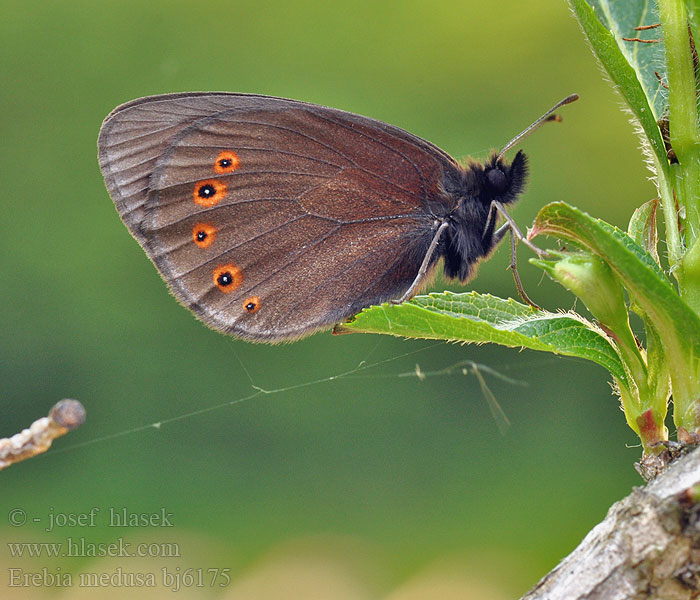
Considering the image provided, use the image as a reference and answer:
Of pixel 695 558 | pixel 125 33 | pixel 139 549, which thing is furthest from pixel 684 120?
pixel 125 33

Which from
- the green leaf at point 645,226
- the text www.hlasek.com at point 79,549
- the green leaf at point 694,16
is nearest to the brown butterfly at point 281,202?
the green leaf at point 645,226

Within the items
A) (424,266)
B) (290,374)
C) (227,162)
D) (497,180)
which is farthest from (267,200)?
(290,374)

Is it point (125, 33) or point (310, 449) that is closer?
point (310, 449)

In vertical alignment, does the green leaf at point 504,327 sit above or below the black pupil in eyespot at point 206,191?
below

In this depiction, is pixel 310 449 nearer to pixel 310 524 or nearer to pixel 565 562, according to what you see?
pixel 310 524

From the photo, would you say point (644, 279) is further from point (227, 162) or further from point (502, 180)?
point (227, 162)

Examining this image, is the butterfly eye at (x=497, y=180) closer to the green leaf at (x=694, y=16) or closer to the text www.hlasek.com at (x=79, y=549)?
the green leaf at (x=694, y=16)
